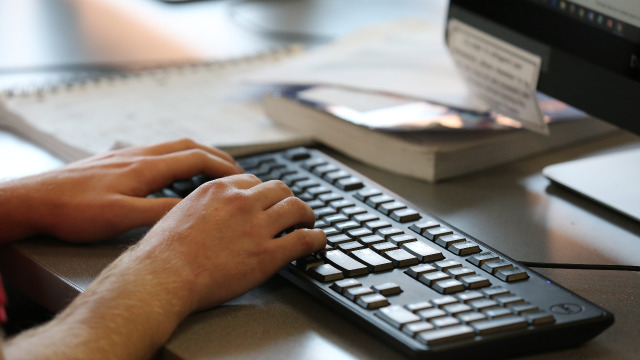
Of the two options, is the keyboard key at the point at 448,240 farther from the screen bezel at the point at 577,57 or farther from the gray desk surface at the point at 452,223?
the screen bezel at the point at 577,57

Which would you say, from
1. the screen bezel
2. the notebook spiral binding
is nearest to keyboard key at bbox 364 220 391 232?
the screen bezel

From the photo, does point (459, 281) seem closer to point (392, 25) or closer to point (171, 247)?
point (171, 247)

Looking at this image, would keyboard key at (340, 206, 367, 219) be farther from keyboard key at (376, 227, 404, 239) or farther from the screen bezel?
the screen bezel

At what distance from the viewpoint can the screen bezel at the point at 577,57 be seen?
2.51 ft

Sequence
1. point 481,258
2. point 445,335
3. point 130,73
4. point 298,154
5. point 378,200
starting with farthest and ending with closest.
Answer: point 130,73
point 298,154
point 378,200
point 481,258
point 445,335

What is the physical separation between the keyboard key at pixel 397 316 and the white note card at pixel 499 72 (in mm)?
378

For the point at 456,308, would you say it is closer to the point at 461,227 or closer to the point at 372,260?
the point at 372,260

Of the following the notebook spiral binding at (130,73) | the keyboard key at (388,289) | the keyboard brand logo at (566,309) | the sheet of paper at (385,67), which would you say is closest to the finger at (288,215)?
the keyboard key at (388,289)

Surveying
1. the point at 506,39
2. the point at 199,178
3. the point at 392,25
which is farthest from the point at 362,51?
the point at 199,178

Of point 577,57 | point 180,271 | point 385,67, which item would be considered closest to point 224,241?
point 180,271

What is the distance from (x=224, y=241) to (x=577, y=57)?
39 centimetres

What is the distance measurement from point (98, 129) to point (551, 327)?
0.59m

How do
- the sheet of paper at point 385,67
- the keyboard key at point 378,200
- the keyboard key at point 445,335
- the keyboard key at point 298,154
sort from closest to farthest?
the keyboard key at point 445,335
the keyboard key at point 378,200
the keyboard key at point 298,154
the sheet of paper at point 385,67

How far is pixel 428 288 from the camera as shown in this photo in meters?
0.61
